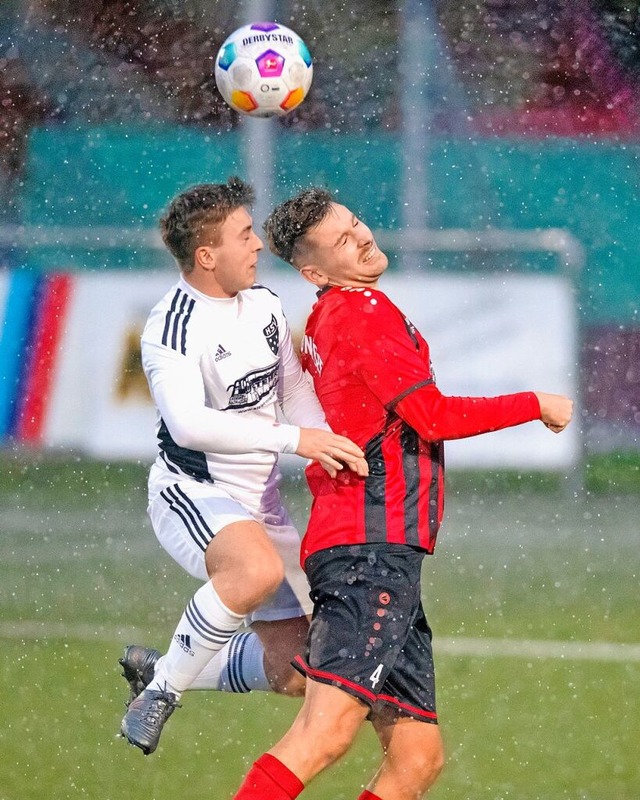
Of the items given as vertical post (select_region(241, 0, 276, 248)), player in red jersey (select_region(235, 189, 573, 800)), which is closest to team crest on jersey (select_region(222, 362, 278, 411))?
player in red jersey (select_region(235, 189, 573, 800))

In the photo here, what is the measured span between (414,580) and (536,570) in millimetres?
4687

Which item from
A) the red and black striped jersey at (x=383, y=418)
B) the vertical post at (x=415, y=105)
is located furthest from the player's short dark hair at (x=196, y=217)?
the vertical post at (x=415, y=105)

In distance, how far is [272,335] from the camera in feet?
12.7

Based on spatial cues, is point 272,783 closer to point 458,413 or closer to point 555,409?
point 458,413

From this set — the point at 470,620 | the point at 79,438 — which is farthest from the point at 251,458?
the point at 79,438

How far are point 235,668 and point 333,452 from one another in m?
0.89

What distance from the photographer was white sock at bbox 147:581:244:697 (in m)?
3.63

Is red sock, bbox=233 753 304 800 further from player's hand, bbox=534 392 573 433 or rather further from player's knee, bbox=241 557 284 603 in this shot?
player's hand, bbox=534 392 573 433

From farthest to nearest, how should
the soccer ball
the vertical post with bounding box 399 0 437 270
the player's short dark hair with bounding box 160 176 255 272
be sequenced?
the vertical post with bounding box 399 0 437 270 → the soccer ball → the player's short dark hair with bounding box 160 176 255 272

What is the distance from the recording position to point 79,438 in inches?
404

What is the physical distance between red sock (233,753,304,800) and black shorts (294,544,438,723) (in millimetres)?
232

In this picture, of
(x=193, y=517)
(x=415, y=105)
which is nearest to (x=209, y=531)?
(x=193, y=517)

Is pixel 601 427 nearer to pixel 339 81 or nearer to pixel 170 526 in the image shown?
pixel 339 81

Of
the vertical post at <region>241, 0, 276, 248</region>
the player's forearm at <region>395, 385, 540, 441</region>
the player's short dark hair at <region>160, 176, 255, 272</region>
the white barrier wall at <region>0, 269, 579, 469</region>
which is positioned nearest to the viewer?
the player's forearm at <region>395, 385, 540, 441</region>
